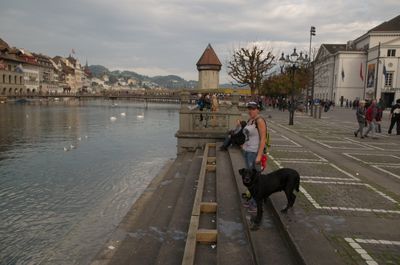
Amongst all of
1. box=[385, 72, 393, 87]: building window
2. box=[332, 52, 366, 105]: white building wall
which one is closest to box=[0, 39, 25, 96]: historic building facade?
box=[332, 52, 366, 105]: white building wall

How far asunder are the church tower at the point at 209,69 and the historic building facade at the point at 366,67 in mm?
22330

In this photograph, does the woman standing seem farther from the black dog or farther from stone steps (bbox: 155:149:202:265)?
stone steps (bbox: 155:149:202:265)

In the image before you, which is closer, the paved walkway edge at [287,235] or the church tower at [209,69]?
the paved walkway edge at [287,235]

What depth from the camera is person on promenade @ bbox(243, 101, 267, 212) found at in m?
6.16

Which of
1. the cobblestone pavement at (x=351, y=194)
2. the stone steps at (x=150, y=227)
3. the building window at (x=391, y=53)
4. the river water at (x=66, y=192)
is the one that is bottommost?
the river water at (x=66, y=192)

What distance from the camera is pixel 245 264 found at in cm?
481

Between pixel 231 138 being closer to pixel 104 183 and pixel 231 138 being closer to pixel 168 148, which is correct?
pixel 104 183

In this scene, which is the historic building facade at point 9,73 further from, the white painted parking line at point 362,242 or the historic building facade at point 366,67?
the white painted parking line at point 362,242

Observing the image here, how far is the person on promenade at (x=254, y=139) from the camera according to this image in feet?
20.2

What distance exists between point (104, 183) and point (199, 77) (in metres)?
39.0

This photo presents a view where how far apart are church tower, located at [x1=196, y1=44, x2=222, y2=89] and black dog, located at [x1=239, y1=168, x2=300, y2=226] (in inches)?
1702

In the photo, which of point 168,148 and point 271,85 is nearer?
point 168,148

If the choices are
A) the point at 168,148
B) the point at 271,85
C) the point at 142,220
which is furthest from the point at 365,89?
the point at 142,220

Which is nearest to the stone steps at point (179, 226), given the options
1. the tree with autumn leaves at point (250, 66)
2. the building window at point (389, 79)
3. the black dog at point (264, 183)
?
the black dog at point (264, 183)
